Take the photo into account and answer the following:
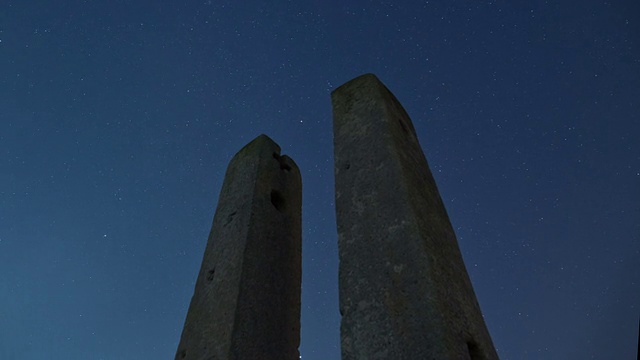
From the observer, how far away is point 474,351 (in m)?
3.03

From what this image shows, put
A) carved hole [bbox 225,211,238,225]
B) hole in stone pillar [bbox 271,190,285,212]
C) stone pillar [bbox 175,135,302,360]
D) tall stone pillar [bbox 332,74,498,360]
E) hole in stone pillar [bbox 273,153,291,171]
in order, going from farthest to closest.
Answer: hole in stone pillar [bbox 273,153,291,171] < hole in stone pillar [bbox 271,190,285,212] < carved hole [bbox 225,211,238,225] < stone pillar [bbox 175,135,302,360] < tall stone pillar [bbox 332,74,498,360]

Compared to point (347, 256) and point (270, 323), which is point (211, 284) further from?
point (347, 256)

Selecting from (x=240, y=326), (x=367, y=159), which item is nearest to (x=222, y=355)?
(x=240, y=326)

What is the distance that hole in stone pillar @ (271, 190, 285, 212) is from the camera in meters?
6.16

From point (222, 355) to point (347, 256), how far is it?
5.32 feet

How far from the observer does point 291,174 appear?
21.8ft

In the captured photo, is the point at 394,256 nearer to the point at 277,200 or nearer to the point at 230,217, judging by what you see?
the point at 230,217

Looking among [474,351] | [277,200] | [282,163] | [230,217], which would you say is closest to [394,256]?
[474,351]

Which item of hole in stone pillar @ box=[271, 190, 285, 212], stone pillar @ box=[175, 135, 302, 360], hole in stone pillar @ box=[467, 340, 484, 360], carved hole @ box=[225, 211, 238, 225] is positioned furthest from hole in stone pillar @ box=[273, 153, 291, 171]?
hole in stone pillar @ box=[467, 340, 484, 360]

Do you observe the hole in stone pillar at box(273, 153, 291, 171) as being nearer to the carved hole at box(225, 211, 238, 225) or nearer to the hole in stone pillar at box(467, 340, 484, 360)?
the carved hole at box(225, 211, 238, 225)

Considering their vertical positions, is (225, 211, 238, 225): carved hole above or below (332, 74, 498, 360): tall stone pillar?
above

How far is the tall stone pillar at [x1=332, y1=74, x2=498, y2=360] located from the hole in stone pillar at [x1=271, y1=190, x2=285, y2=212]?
5.78 feet

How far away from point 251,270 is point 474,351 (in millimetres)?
2631

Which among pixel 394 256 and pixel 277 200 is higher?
pixel 277 200
